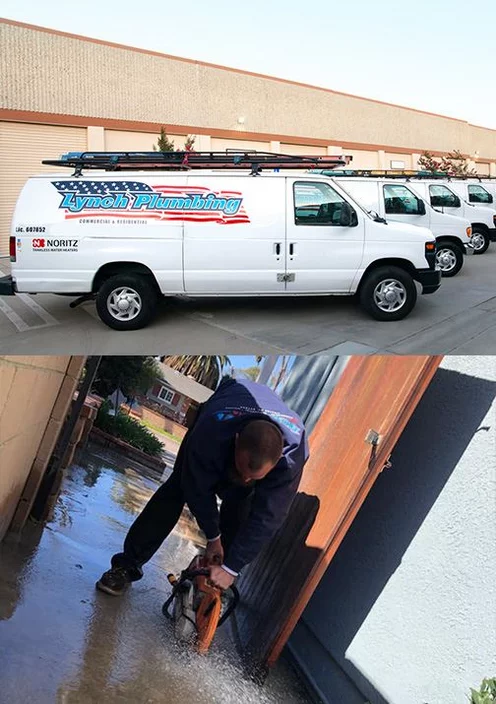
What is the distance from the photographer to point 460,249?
348 inches

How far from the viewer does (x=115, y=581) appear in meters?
2.47

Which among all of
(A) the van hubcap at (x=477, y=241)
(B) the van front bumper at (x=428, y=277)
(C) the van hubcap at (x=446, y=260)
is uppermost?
(A) the van hubcap at (x=477, y=241)

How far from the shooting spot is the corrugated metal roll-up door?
13.5 meters

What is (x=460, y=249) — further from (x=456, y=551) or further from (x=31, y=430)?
(x=31, y=430)

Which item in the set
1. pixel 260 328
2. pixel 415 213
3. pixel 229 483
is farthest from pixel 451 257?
pixel 229 483

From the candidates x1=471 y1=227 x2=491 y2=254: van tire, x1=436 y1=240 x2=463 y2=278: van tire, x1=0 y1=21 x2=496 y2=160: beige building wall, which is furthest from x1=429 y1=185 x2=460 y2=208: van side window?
x1=0 y1=21 x2=496 y2=160: beige building wall

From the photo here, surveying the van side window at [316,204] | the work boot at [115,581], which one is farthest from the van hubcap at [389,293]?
the work boot at [115,581]

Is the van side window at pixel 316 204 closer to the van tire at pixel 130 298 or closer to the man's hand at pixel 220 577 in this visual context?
the van tire at pixel 130 298

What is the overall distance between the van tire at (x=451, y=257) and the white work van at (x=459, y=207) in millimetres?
1254

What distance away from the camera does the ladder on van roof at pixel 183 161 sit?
17.7 ft

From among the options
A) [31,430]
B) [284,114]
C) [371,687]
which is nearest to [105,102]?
[284,114]

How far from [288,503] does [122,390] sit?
2.93 feet

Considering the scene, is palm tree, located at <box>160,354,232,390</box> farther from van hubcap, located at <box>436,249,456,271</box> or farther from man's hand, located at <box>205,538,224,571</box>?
van hubcap, located at <box>436,249,456,271</box>

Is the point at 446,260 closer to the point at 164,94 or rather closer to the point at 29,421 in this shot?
the point at 29,421
